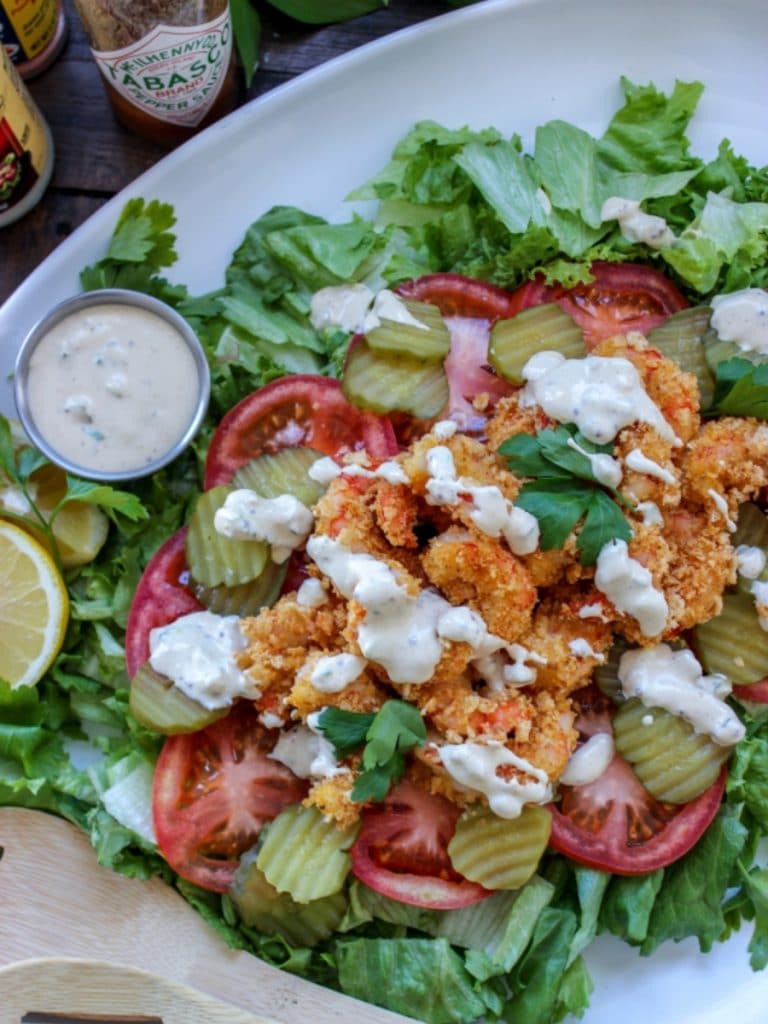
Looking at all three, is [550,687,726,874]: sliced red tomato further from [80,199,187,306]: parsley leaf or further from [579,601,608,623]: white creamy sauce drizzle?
[80,199,187,306]: parsley leaf

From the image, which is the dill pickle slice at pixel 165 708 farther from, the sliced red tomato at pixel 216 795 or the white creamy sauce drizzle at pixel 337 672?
the white creamy sauce drizzle at pixel 337 672

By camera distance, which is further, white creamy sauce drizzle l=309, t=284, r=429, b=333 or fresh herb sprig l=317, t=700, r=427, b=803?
white creamy sauce drizzle l=309, t=284, r=429, b=333

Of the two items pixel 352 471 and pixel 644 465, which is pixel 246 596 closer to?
pixel 352 471

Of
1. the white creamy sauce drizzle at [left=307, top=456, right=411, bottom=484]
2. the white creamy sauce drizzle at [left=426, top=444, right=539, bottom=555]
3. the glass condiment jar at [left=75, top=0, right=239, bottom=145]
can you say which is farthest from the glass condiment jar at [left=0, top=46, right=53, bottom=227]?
the white creamy sauce drizzle at [left=426, top=444, right=539, bottom=555]

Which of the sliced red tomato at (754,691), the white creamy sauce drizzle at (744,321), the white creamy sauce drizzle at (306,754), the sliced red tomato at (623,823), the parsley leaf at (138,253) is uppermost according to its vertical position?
the parsley leaf at (138,253)

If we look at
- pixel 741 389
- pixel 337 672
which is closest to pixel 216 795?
pixel 337 672

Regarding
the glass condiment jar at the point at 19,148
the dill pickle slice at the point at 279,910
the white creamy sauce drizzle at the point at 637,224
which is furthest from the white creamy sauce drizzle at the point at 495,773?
the glass condiment jar at the point at 19,148
